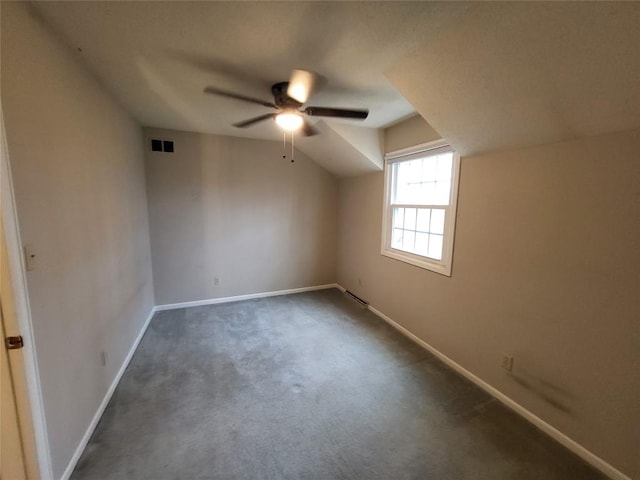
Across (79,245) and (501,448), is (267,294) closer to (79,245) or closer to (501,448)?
(79,245)

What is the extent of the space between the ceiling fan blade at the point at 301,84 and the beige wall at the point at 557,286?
148cm

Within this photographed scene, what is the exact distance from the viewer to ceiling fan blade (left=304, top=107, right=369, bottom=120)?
209 centimetres

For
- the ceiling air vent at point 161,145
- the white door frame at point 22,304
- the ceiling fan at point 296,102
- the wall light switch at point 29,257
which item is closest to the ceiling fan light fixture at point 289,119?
the ceiling fan at point 296,102

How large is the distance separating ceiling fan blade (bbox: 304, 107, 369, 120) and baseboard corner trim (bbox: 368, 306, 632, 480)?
2.40 meters

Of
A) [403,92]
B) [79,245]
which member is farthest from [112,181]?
[403,92]

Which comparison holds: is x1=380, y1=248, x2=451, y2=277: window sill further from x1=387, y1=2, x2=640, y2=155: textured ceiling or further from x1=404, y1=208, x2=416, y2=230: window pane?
x1=387, y1=2, x2=640, y2=155: textured ceiling

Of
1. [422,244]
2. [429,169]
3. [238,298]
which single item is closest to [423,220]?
[422,244]

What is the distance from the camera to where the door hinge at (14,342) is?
1.18 metres

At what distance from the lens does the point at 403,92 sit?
2.05 meters

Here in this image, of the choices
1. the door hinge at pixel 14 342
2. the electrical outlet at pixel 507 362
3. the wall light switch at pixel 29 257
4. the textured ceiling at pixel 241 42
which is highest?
the textured ceiling at pixel 241 42

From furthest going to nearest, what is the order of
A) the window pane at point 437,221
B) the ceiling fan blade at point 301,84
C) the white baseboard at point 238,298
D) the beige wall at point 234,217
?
the white baseboard at point 238,298, the beige wall at point 234,217, the window pane at point 437,221, the ceiling fan blade at point 301,84

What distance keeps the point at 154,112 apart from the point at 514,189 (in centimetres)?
351

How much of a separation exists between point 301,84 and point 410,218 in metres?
1.89

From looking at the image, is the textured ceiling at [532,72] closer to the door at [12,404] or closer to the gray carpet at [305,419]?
the gray carpet at [305,419]
